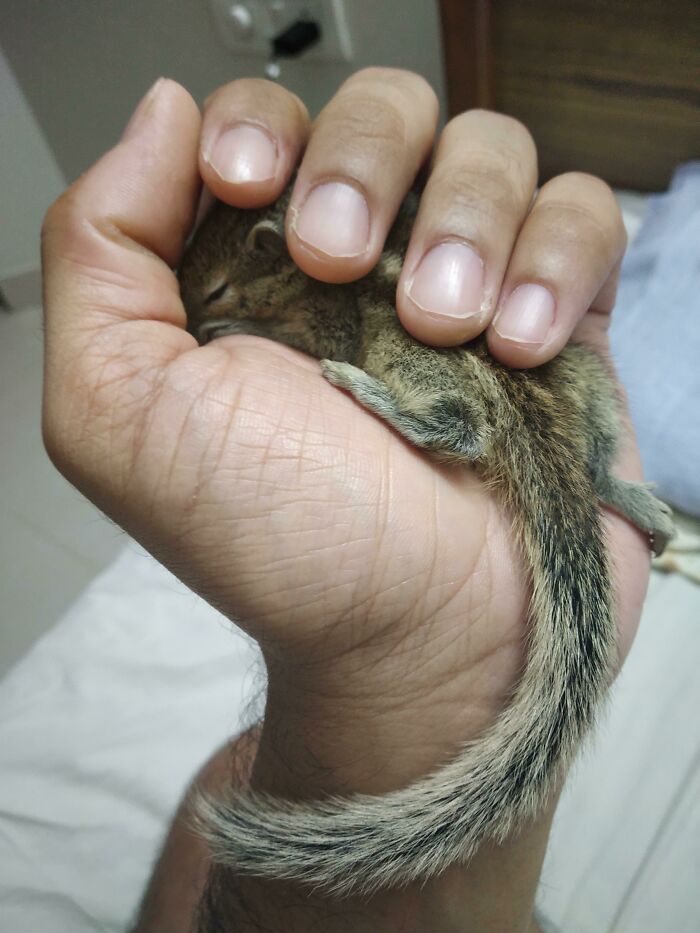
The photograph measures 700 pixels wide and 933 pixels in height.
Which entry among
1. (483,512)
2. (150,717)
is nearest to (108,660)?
(150,717)

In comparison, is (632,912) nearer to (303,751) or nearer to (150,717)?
(303,751)

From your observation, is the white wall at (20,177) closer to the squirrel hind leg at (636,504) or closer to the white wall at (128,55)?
the white wall at (128,55)

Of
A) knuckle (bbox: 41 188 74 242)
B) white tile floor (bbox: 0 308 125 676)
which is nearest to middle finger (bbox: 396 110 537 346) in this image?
knuckle (bbox: 41 188 74 242)

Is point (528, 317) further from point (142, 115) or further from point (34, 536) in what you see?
point (34, 536)

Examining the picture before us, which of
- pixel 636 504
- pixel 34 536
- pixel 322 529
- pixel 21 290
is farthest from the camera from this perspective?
pixel 21 290

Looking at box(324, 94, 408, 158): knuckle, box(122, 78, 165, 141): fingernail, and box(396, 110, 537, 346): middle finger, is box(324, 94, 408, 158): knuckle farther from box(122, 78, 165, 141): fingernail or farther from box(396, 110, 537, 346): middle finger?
box(122, 78, 165, 141): fingernail

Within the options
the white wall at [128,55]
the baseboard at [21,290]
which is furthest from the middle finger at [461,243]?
the baseboard at [21,290]

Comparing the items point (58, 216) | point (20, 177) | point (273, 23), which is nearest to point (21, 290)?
point (20, 177)
